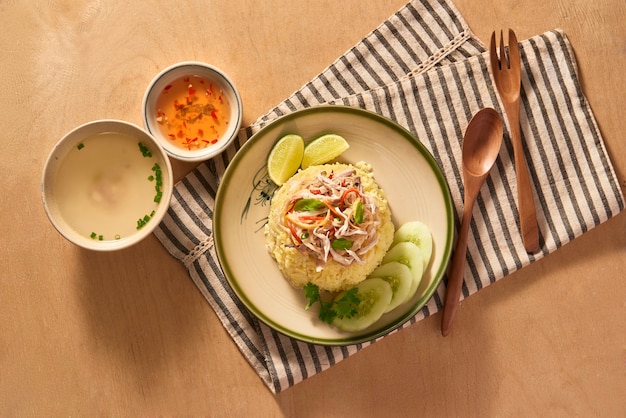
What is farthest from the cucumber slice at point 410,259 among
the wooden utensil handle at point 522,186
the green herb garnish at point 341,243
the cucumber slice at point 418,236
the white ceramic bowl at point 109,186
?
the white ceramic bowl at point 109,186

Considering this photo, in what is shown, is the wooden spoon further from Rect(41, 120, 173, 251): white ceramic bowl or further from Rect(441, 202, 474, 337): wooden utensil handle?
Rect(41, 120, 173, 251): white ceramic bowl

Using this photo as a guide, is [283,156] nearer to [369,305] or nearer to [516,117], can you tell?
[369,305]

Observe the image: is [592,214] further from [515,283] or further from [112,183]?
[112,183]

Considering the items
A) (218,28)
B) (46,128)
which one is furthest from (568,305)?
(46,128)

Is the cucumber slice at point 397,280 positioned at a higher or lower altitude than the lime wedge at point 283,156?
Result: lower

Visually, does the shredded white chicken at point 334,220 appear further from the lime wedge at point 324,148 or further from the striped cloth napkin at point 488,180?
the striped cloth napkin at point 488,180

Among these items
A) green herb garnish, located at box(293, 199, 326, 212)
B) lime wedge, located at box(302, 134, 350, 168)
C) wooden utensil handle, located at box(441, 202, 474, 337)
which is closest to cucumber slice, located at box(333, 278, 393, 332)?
wooden utensil handle, located at box(441, 202, 474, 337)

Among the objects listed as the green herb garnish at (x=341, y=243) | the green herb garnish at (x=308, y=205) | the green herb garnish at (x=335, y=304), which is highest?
the green herb garnish at (x=308, y=205)

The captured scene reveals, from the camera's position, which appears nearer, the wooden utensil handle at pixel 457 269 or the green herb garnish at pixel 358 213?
the green herb garnish at pixel 358 213
